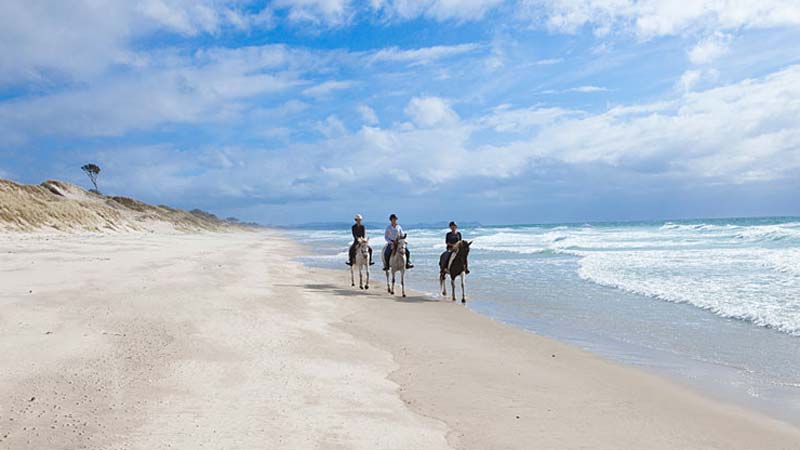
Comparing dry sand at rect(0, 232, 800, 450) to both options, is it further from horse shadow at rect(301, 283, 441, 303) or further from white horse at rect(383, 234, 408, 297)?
white horse at rect(383, 234, 408, 297)

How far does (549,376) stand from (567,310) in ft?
18.6

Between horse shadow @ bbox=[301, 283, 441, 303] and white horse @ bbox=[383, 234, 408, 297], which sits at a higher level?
white horse @ bbox=[383, 234, 408, 297]

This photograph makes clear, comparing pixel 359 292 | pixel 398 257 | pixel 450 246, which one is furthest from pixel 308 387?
pixel 398 257

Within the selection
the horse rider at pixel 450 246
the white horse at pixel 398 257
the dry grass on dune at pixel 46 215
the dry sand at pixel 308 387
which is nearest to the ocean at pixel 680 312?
the dry sand at pixel 308 387

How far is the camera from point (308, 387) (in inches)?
229

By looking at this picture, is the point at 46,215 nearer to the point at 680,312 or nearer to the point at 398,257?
the point at 398,257

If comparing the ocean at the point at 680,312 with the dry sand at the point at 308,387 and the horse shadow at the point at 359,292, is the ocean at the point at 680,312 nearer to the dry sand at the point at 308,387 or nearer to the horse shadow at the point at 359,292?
the dry sand at the point at 308,387

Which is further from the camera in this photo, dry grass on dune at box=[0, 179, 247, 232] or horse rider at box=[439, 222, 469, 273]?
dry grass on dune at box=[0, 179, 247, 232]

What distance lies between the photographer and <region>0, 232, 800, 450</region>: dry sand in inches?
181

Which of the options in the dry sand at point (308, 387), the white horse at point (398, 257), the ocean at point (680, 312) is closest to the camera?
the dry sand at point (308, 387)

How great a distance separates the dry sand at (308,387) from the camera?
181 inches

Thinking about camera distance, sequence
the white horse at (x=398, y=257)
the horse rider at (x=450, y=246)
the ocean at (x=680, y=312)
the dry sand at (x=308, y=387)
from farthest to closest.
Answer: the white horse at (x=398, y=257), the horse rider at (x=450, y=246), the ocean at (x=680, y=312), the dry sand at (x=308, y=387)

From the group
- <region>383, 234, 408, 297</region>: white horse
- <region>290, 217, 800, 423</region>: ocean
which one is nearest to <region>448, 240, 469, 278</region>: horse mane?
<region>290, 217, 800, 423</region>: ocean

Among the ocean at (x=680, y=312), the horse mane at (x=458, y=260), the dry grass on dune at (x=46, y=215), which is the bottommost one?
the ocean at (x=680, y=312)
